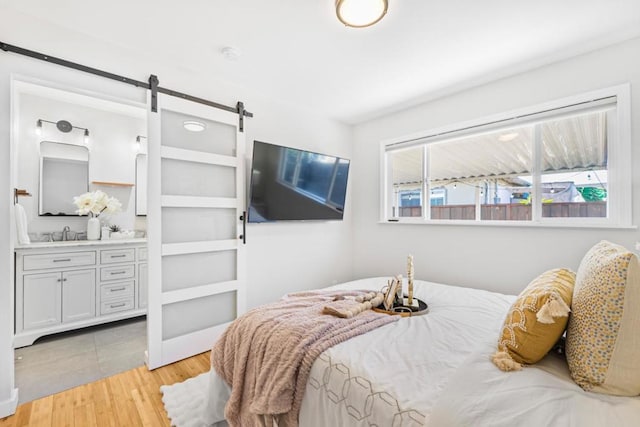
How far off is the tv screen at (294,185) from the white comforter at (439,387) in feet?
5.69

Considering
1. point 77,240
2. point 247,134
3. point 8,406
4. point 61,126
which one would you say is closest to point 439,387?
point 8,406

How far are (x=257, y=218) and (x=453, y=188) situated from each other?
6.72 feet

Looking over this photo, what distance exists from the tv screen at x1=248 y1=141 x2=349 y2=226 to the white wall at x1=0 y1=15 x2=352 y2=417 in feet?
0.68

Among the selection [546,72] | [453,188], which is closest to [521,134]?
[546,72]

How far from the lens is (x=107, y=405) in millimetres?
1825

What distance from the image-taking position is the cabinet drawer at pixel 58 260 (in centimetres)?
262

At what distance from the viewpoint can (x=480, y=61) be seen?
232cm

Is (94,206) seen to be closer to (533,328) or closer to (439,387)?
(439,387)

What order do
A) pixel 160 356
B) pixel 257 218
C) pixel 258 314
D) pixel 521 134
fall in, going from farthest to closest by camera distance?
pixel 257 218 → pixel 521 134 → pixel 160 356 → pixel 258 314

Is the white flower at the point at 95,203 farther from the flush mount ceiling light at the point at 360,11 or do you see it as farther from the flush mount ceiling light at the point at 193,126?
the flush mount ceiling light at the point at 360,11

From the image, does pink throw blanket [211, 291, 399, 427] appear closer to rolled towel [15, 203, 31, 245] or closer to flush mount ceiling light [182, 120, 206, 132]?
flush mount ceiling light [182, 120, 206, 132]

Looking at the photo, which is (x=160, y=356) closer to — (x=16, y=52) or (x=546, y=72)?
(x=16, y=52)

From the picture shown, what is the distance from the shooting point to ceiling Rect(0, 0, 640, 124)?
1745mm

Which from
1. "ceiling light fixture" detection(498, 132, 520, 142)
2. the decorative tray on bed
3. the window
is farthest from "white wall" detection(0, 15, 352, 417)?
"ceiling light fixture" detection(498, 132, 520, 142)
